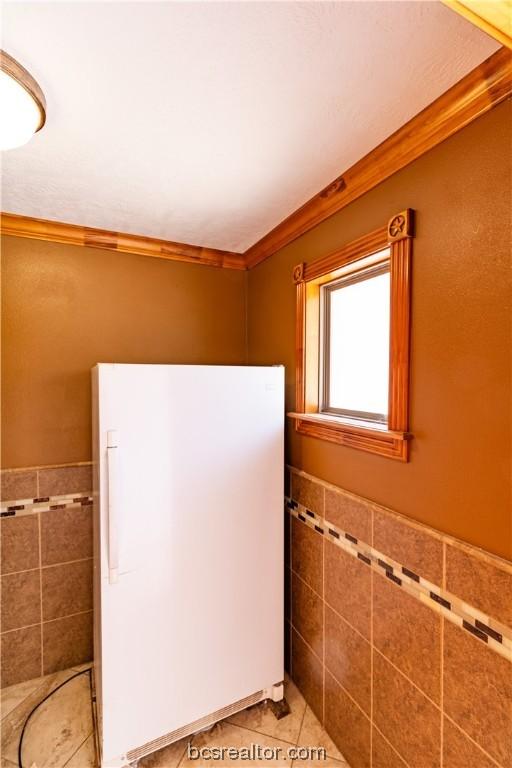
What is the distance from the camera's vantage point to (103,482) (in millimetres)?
1321

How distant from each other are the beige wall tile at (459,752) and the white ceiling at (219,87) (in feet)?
5.73

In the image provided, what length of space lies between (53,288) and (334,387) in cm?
152

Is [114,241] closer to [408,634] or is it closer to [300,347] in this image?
[300,347]

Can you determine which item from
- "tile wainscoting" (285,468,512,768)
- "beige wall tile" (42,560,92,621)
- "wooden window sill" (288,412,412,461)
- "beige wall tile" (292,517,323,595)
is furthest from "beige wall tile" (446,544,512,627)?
"beige wall tile" (42,560,92,621)

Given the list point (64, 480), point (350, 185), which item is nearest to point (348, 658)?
point (64, 480)

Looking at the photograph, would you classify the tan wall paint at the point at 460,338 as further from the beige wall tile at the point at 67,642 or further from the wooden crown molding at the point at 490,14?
the beige wall tile at the point at 67,642

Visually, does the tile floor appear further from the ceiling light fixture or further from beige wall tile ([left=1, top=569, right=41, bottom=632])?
the ceiling light fixture

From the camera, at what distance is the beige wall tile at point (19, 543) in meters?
1.75

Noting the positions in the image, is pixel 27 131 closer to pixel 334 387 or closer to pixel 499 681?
pixel 334 387

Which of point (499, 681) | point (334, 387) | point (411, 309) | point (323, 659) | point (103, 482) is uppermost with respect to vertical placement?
point (411, 309)

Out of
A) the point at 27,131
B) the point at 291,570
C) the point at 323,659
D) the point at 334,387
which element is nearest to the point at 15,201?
the point at 27,131

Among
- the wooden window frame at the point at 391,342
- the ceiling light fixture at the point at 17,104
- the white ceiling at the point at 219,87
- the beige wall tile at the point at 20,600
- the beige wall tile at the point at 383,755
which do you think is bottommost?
the beige wall tile at the point at 383,755

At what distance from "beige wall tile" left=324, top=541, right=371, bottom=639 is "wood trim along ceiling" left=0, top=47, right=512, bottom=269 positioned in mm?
1400

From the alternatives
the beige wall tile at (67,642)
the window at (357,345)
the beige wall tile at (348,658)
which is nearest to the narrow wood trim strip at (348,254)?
the window at (357,345)
